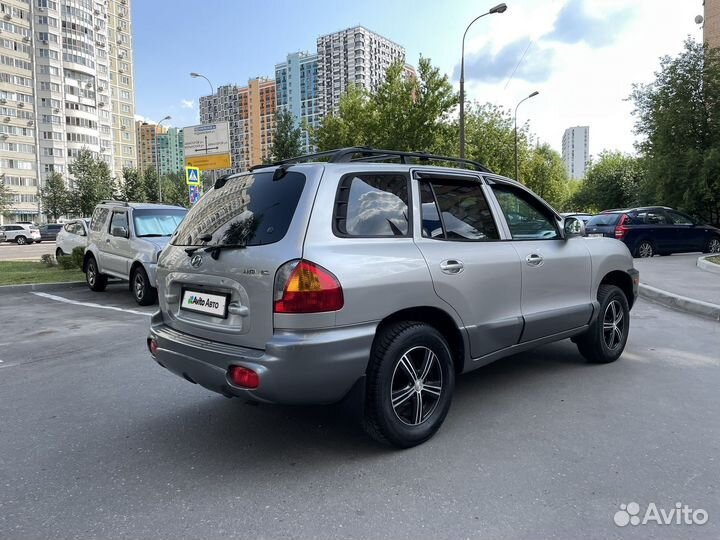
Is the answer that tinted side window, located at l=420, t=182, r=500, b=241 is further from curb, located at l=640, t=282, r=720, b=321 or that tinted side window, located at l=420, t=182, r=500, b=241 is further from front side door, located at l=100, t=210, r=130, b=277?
front side door, located at l=100, t=210, r=130, b=277

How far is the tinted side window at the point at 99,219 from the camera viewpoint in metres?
11.6

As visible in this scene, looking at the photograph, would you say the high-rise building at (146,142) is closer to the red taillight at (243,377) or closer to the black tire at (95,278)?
the black tire at (95,278)

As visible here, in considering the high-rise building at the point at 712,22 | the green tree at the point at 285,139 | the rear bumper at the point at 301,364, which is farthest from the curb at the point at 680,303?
the high-rise building at the point at 712,22

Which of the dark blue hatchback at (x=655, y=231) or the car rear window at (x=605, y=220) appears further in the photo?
the car rear window at (x=605, y=220)

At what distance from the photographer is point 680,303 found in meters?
8.70

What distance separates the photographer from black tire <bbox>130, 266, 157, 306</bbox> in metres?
9.68

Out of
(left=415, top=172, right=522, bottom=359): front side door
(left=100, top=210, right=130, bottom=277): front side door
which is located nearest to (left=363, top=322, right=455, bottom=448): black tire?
(left=415, top=172, right=522, bottom=359): front side door

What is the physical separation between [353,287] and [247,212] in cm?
90

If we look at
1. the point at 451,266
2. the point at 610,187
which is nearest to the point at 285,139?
the point at 451,266

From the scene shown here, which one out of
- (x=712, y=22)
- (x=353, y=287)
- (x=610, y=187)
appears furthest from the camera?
(x=610, y=187)

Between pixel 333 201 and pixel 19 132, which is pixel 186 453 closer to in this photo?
pixel 333 201

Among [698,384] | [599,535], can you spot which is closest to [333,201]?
[599,535]

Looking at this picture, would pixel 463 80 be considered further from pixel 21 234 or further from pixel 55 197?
pixel 55 197

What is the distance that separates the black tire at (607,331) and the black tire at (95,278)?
10.0 m
